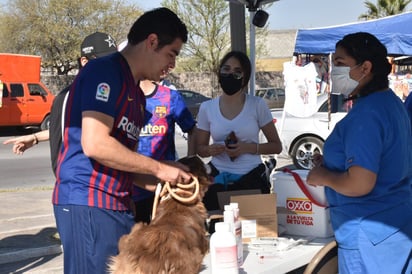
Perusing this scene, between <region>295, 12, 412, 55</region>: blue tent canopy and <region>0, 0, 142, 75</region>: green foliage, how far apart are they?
22867mm

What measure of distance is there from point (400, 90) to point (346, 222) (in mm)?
8970

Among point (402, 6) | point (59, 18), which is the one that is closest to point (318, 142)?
point (59, 18)

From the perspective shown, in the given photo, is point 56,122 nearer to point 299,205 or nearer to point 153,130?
point 153,130

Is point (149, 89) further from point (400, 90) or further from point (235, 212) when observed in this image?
point (400, 90)

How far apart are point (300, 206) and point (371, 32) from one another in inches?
280

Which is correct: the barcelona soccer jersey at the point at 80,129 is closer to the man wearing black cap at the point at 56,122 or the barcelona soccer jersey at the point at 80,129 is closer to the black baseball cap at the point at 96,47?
the man wearing black cap at the point at 56,122

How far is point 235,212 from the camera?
2.77 m

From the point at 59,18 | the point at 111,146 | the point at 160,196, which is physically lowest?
the point at 160,196

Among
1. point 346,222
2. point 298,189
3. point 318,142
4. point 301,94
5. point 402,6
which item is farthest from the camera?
point 402,6

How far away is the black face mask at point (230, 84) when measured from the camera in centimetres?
385

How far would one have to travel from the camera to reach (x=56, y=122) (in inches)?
125

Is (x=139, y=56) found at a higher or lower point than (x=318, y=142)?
higher

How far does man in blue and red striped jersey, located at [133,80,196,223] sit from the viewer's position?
3529mm

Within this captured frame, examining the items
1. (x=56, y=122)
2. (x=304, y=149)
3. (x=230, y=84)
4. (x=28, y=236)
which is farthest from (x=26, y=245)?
(x=304, y=149)
